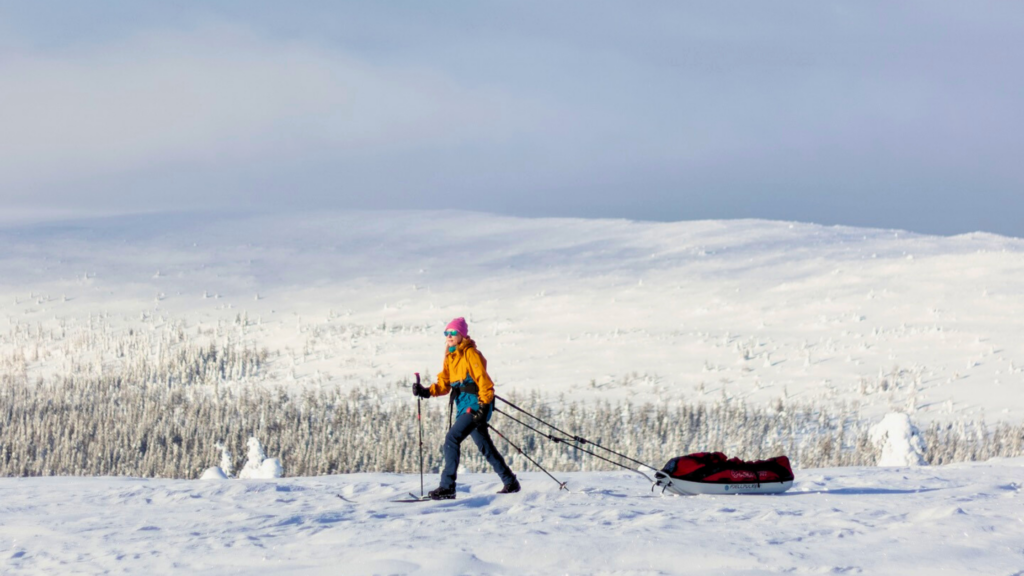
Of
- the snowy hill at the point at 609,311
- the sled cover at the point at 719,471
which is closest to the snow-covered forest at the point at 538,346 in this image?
the snowy hill at the point at 609,311

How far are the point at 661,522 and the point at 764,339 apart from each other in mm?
99188

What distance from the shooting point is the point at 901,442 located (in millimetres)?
39656

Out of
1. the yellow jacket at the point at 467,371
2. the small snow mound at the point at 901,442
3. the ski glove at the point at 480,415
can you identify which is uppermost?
the yellow jacket at the point at 467,371

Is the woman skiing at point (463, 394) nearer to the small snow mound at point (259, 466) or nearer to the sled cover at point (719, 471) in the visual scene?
the sled cover at point (719, 471)

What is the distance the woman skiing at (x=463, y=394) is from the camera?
1170cm

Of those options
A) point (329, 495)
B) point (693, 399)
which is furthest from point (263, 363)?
point (329, 495)

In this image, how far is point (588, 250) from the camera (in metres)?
182

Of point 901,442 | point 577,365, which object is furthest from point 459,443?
point 577,365

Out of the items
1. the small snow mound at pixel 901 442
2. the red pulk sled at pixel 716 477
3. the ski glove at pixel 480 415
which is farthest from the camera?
the small snow mound at pixel 901 442

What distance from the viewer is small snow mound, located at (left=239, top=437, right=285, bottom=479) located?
155 ft

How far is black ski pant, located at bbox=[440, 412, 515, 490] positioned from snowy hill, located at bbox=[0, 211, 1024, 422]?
64.1 meters

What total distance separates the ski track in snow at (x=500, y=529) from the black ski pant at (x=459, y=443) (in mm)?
350

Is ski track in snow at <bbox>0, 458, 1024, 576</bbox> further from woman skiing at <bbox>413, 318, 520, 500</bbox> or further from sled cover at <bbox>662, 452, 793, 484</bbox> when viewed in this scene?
woman skiing at <bbox>413, 318, 520, 500</bbox>

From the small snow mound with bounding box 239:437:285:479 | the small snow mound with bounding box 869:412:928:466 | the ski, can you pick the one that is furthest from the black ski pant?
the small snow mound with bounding box 239:437:285:479
